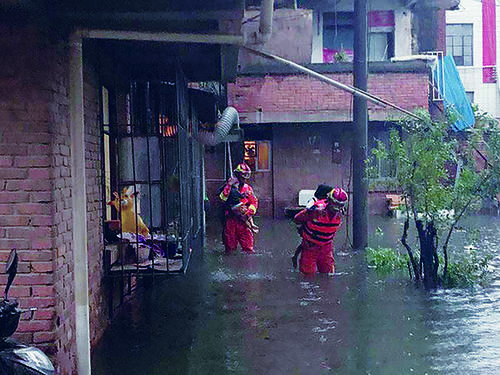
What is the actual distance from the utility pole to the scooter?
29.4 ft

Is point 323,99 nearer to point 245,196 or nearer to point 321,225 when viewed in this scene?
point 245,196

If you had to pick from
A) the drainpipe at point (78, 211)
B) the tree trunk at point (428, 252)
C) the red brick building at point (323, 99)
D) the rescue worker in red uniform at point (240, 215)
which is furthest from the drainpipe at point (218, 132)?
the drainpipe at point (78, 211)

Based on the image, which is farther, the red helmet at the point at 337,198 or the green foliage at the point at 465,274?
the red helmet at the point at 337,198

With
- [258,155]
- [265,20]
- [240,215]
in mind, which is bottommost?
[240,215]

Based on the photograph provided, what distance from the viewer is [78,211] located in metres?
5.05

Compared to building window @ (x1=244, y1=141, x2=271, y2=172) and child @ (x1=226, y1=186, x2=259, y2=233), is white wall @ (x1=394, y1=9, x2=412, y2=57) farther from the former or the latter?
child @ (x1=226, y1=186, x2=259, y2=233)


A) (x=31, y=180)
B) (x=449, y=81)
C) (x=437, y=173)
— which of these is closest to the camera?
(x=31, y=180)

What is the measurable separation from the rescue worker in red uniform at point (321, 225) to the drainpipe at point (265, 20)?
12.5ft

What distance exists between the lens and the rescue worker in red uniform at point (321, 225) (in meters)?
9.05

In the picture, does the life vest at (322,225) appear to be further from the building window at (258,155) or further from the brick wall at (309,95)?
the building window at (258,155)

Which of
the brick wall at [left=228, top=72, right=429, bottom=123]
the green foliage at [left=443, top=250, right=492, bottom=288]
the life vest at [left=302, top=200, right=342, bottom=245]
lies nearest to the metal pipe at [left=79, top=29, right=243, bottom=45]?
the life vest at [left=302, top=200, right=342, bottom=245]

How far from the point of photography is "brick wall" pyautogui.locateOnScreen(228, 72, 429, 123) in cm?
1772

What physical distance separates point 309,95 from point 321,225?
30.2 feet

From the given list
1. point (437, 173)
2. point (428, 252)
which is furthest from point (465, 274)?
point (437, 173)
